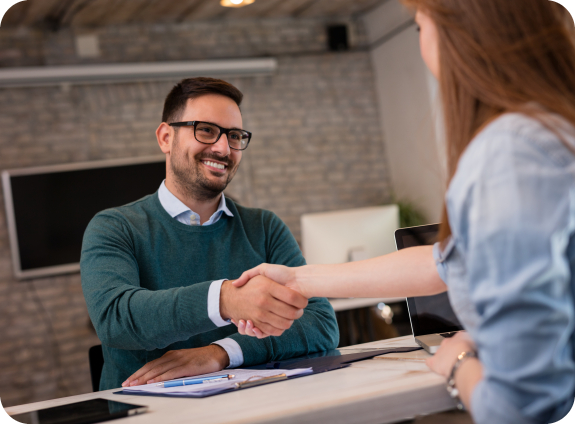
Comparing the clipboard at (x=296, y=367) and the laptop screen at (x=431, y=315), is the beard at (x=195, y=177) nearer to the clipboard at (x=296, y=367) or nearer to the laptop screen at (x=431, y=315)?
the clipboard at (x=296, y=367)

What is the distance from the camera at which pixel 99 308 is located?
1438 millimetres

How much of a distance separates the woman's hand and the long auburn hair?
0.33 m

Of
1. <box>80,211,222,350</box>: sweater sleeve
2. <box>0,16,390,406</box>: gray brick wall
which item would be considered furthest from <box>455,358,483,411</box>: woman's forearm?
<box>0,16,390,406</box>: gray brick wall

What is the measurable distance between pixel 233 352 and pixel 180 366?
152 mm

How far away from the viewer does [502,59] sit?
0.78 metres

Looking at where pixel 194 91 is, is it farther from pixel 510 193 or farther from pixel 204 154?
pixel 510 193

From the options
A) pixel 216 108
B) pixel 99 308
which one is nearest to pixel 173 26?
pixel 216 108

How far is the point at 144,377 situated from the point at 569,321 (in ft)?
3.37

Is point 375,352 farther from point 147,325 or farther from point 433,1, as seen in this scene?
point 433,1

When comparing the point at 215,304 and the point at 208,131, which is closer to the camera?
the point at 215,304

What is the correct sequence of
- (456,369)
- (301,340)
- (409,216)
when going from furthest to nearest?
(409,216)
(301,340)
(456,369)

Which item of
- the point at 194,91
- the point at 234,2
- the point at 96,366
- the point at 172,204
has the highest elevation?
the point at 234,2

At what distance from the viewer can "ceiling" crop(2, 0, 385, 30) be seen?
4.54 m

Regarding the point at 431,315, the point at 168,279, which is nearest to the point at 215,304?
the point at 168,279
